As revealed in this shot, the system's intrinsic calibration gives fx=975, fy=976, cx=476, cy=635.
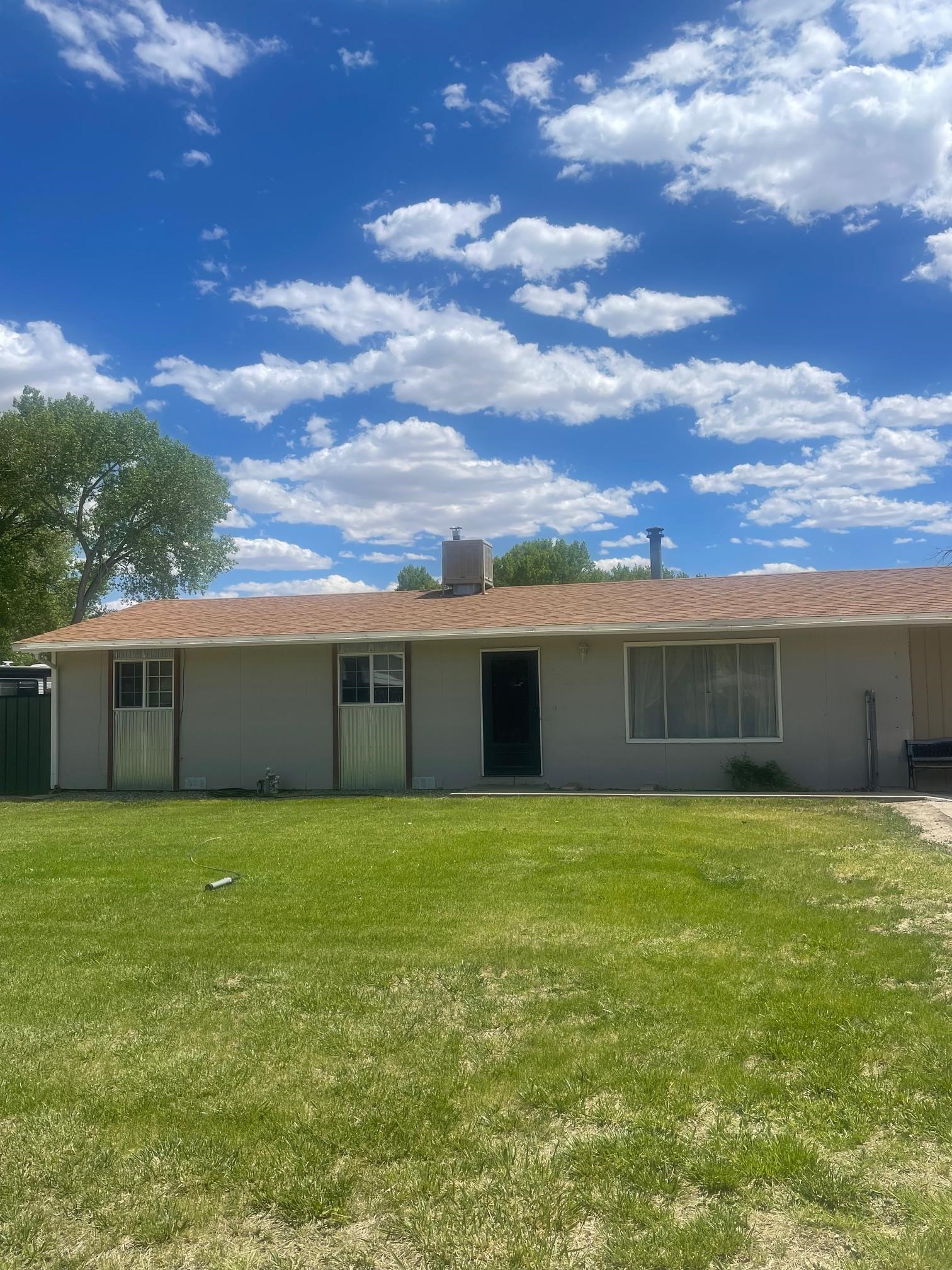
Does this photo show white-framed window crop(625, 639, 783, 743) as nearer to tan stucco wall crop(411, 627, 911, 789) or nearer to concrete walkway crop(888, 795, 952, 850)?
tan stucco wall crop(411, 627, 911, 789)

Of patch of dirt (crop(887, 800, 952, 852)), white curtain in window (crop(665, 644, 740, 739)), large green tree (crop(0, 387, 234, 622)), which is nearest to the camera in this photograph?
patch of dirt (crop(887, 800, 952, 852))

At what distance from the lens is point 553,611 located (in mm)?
15672

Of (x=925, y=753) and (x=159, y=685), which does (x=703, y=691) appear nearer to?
(x=925, y=753)

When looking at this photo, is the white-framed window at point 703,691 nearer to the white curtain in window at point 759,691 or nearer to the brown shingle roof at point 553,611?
the white curtain in window at point 759,691

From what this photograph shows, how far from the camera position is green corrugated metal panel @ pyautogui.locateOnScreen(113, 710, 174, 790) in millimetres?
16406

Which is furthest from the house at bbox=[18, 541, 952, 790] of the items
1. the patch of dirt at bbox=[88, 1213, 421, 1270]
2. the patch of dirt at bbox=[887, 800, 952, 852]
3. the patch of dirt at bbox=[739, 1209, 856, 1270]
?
the patch of dirt at bbox=[88, 1213, 421, 1270]

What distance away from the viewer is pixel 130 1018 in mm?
4648

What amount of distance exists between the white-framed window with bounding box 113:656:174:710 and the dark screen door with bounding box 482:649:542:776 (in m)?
5.45

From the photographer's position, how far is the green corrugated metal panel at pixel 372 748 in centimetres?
1551

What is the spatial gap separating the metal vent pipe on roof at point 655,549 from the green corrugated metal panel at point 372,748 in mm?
7411

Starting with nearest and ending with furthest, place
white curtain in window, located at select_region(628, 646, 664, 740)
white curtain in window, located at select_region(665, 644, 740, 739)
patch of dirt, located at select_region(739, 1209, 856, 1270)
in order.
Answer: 1. patch of dirt, located at select_region(739, 1209, 856, 1270)
2. white curtain in window, located at select_region(665, 644, 740, 739)
3. white curtain in window, located at select_region(628, 646, 664, 740)

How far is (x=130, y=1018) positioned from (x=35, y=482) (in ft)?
119

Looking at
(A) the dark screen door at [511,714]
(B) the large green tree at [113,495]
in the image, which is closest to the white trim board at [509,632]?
(A) the dark screen door at [511,714]

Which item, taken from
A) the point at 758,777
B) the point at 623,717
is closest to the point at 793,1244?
the point at 758,777
